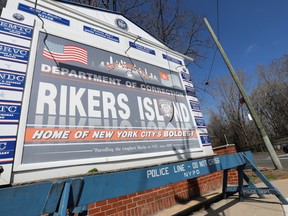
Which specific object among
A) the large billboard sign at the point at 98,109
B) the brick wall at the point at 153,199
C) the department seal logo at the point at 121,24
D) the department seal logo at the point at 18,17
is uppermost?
the department seal logo at the point at 121,24

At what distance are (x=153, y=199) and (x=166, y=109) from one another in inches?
61.2

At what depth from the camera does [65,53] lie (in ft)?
6.72

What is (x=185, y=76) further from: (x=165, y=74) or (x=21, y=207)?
(x=21, y=207)

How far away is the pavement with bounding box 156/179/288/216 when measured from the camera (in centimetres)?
272

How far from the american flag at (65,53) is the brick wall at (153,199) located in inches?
72.8

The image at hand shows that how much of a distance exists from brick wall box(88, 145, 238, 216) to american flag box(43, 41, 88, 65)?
6.07 ft

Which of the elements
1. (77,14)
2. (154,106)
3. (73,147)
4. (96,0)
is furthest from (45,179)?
(96,0)

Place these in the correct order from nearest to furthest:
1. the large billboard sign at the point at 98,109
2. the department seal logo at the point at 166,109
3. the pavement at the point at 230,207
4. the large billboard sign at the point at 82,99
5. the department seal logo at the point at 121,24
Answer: the large billboard sign at the point at 82,99
the large billboard sign at the point at 98,109
the department seal logo at the point at 166,109
the pavement at the point at 230,207
the department seal logo at the point at 121,24

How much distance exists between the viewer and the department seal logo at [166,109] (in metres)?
2.54

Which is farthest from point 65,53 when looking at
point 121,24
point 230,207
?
point 230,207

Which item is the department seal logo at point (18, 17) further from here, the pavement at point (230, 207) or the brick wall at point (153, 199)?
the pavement at point (230, 207)

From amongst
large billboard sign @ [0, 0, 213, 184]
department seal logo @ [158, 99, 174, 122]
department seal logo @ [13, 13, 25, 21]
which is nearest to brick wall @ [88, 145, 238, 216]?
large billboard sign @ [0, 0, 213, 184]

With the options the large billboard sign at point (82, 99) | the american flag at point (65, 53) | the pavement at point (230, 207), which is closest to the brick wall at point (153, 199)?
the pavement at point (230, 207)

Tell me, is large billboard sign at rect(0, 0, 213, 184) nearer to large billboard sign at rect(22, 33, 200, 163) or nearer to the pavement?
large billboard sign at rect(22, 33, 200, 163)
